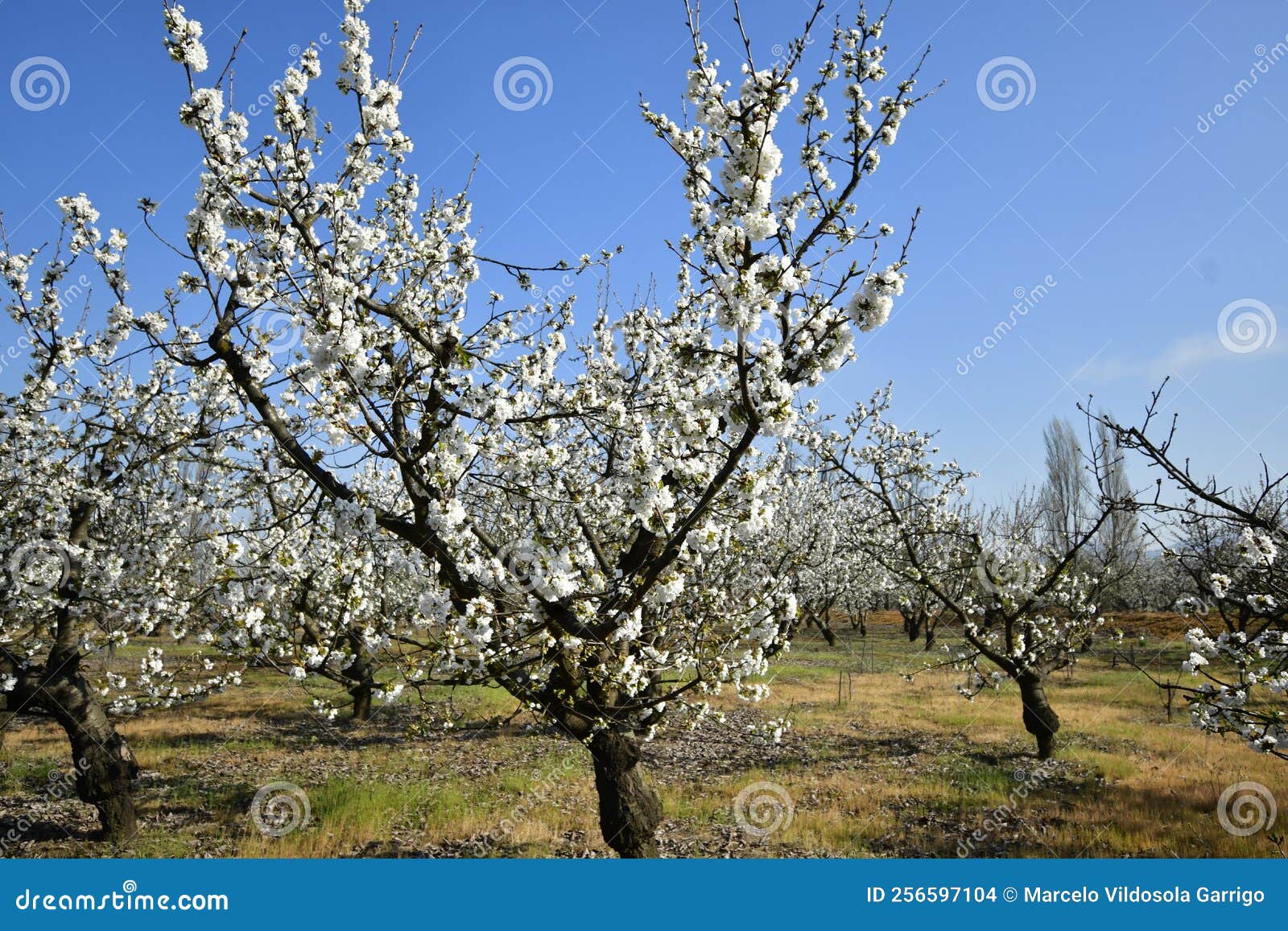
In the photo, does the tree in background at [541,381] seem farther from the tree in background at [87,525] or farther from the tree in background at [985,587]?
the tree in background at [985,587]

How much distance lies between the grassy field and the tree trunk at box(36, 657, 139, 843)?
14.1 inches

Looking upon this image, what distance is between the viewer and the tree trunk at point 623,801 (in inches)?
260

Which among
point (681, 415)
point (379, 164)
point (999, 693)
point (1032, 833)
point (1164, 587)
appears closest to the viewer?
point (681, 415)

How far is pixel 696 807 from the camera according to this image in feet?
34.3

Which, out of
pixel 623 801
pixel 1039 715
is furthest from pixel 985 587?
pixel 623 801

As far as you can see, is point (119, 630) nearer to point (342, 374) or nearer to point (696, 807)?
point (342, 374)

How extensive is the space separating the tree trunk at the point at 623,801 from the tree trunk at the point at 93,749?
6.55m

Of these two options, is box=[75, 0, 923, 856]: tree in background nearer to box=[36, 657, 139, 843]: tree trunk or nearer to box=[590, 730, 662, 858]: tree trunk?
box=[590, 730, 662, 858]: tree trunk

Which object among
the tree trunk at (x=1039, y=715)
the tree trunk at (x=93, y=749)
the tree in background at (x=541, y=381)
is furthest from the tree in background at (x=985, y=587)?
the tree trunk at (x=93, y=749)

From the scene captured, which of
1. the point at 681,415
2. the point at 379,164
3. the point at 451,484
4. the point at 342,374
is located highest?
the point at 379,164

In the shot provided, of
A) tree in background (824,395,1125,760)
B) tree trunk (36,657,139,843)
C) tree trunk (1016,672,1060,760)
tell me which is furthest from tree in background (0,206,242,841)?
tree trunk (1016,672,1060,760)

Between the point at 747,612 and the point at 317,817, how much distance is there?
7.45 meters

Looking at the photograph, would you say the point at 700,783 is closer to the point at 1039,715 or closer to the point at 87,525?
the point at 1039,715

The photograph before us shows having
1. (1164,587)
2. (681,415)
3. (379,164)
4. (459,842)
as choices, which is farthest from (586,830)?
(1164,587)
